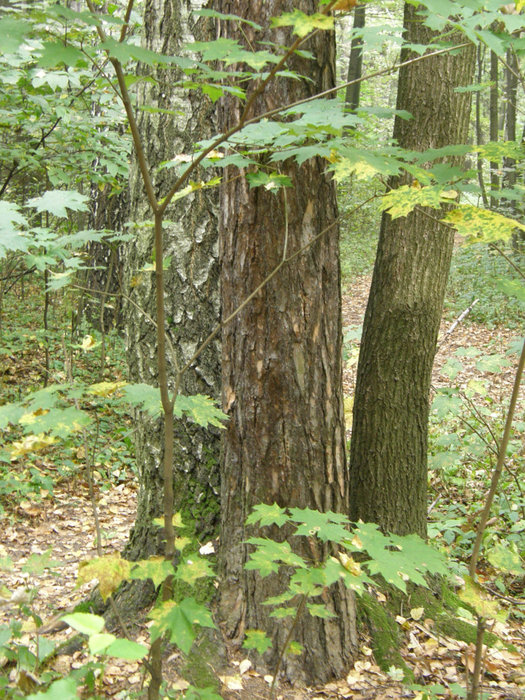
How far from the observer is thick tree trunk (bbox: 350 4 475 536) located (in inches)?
123

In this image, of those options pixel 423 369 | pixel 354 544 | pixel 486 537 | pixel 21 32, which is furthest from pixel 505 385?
pixel 21 32

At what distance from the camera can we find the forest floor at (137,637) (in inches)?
91.7

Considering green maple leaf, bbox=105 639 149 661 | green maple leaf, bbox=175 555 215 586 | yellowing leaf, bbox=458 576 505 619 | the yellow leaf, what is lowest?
yellowing leaf, bbox=458 576 505 619

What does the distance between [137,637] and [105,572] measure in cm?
129

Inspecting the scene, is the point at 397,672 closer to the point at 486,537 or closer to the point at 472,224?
the point at 486,537

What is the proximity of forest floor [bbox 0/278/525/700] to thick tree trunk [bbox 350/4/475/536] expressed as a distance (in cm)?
71

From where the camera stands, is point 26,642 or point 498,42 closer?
point 498,42

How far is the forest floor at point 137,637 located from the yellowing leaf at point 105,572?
0.15 ft

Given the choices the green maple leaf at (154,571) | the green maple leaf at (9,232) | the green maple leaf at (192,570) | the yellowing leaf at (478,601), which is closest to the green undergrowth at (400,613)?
the yellowing leaf at (478,601)

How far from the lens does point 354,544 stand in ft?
5.40

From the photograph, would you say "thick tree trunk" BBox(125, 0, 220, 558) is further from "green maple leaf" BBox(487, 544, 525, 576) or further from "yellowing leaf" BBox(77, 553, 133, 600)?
"green maple leaf" BBox(487, 544, 525, 576)

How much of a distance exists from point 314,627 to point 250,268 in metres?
1.58

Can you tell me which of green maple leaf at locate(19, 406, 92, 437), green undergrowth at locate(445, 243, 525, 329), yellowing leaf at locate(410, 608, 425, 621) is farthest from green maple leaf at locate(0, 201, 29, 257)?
green undergrowth at locate(445, 243, 525, 329)

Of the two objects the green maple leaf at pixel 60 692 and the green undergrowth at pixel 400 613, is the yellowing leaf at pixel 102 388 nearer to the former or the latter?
the green maple leaf at pixel 60 692
